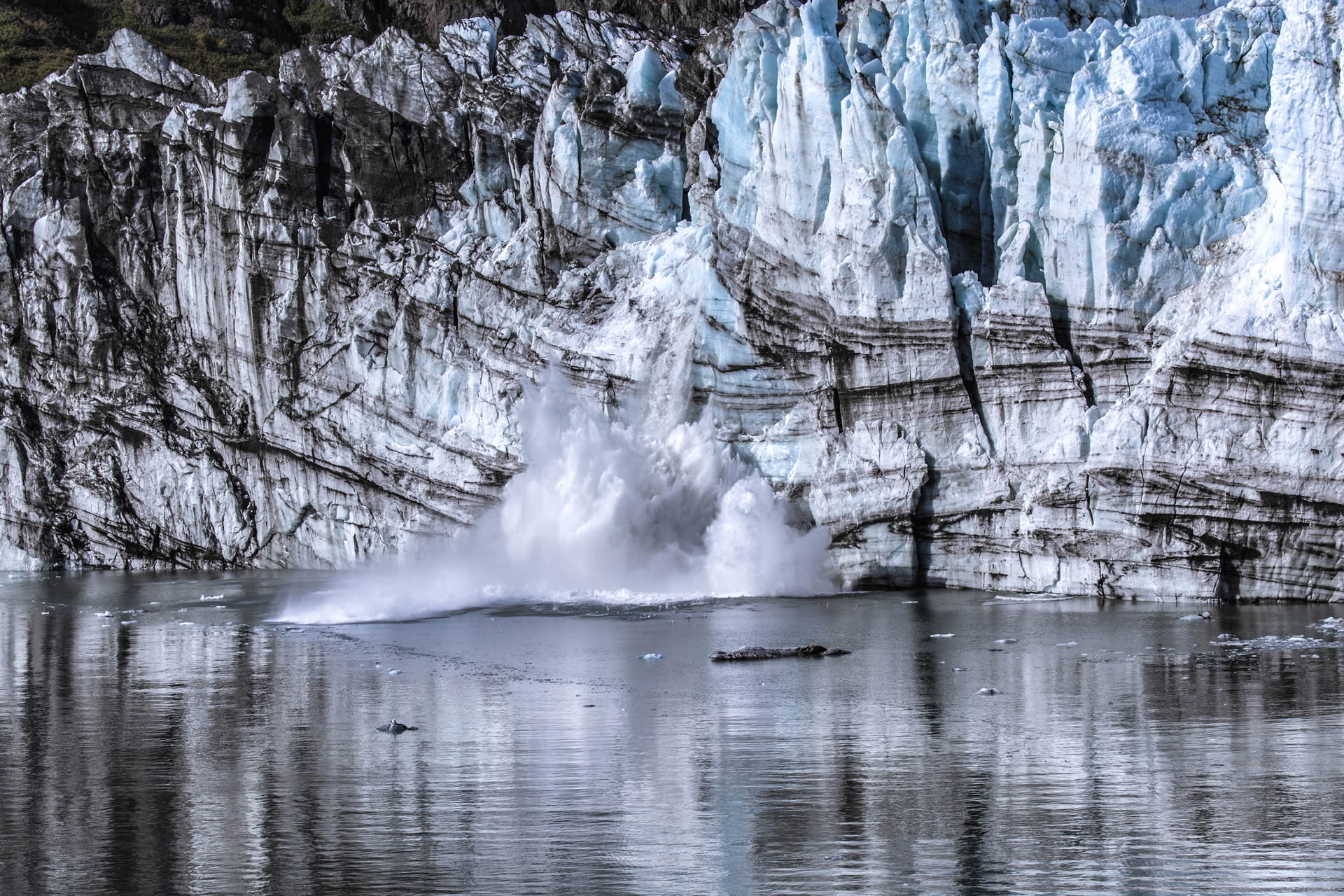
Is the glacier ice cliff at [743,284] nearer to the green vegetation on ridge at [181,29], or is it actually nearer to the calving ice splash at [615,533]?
the calving ice splash at [615,533]

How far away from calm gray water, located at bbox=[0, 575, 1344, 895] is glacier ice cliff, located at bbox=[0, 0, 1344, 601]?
604 centimetres

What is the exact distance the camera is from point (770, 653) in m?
22.8

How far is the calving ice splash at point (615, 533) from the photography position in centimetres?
3525

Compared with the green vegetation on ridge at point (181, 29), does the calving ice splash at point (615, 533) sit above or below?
below

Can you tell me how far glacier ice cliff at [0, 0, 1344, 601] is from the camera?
28.7 metres

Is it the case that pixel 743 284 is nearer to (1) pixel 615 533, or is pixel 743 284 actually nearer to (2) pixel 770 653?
(1) pixel 615 533

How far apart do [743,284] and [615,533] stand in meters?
7.50

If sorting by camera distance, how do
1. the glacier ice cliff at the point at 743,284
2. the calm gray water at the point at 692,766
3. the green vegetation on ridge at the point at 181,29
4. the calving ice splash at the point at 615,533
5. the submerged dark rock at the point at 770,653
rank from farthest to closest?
the green vegetation on ridge at the point at 181,29
the calving ice splash at the point at 615,533
the glacier ice cliff at the point at 743,284
the submerged dark rock at the point at 770,653
the calm gray water at the point at 692,766

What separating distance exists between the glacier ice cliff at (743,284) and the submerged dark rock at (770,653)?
31.9 feet

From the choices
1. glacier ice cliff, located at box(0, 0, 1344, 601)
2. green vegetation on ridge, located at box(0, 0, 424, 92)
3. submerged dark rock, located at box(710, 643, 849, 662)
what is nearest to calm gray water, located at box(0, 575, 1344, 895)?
submerged dark rock, located at box(710, 643, 849, 662)

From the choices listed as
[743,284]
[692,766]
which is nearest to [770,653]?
[692,766]

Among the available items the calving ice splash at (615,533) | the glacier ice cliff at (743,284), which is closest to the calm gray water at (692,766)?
the glacier ice cliff at (743,284)

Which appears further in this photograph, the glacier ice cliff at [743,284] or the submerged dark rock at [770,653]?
the glacier ice cliff at [743,284]

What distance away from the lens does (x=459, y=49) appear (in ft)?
165
